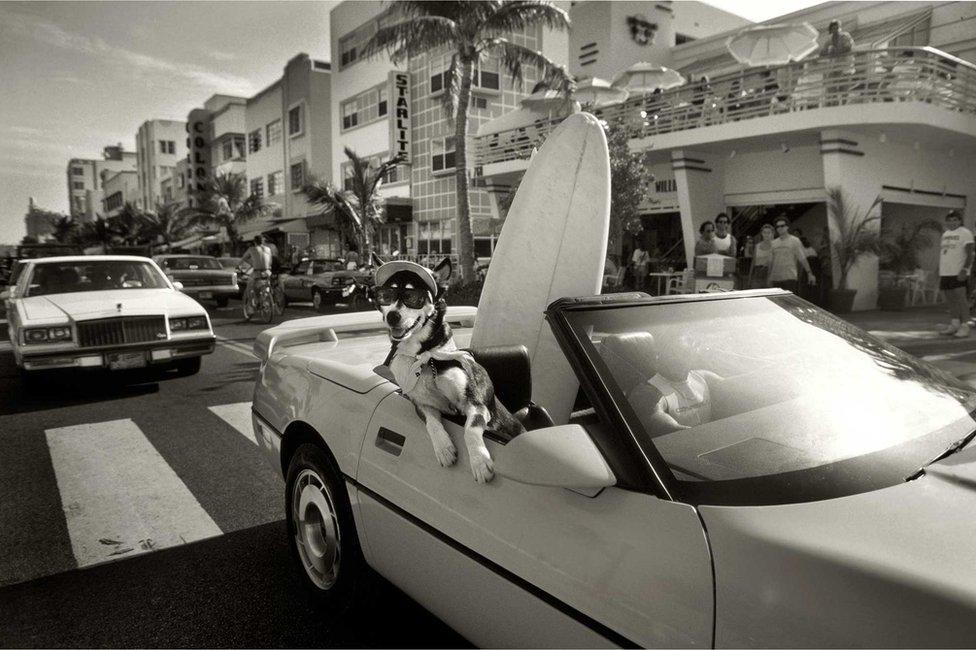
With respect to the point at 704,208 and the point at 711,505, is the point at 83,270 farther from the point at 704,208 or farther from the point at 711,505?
the point at 704,208

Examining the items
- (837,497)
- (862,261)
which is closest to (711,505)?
(837,497)

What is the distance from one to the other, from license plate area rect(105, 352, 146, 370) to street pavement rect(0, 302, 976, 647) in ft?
1.57

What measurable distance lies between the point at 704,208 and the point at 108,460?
15992 millimetres

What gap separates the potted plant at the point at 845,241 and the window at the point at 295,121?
Answer: 30.2 m

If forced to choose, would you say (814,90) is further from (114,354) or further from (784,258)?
(114,354)

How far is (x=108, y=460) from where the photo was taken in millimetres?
4633

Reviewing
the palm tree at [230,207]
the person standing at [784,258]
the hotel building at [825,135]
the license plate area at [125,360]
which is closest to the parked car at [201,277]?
the hotel building at [825,135]

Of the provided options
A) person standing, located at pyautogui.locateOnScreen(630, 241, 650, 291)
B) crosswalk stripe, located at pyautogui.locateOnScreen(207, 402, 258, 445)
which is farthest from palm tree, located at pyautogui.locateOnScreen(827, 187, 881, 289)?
crosswalk stripe, located at pyautogui.locateOnScreen(207, 402, 258, 445)

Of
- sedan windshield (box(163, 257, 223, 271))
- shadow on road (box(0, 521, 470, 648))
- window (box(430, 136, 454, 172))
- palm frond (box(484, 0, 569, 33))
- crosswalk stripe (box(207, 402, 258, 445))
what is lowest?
shadow on road (box(0, 521, 470, 648))

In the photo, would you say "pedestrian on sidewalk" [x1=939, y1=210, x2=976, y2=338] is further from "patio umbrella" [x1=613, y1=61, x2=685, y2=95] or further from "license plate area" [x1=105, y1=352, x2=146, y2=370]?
"license plate area" [x1=105, y1=352, x2=146, y2=370]

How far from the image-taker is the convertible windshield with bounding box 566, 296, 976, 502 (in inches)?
61.3

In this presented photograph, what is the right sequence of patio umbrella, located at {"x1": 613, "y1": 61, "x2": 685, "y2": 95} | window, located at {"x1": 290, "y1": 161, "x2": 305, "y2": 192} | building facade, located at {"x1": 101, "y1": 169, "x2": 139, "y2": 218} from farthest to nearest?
building facade, located at {"x1": 101, "y1": 169, "x2": 139, "y2": 218}, window, located at {"x1": 290, "y1": 161, "x2": 305, "y2": 192}, patio umbrella, located at {"x1": 613, "y1": 61, "x2": 685, "y2": 95}

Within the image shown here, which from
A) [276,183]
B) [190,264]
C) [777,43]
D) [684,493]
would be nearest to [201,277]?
[190,264]

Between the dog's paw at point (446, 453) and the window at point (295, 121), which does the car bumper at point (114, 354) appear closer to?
the dog's paw at point (446, 453)
